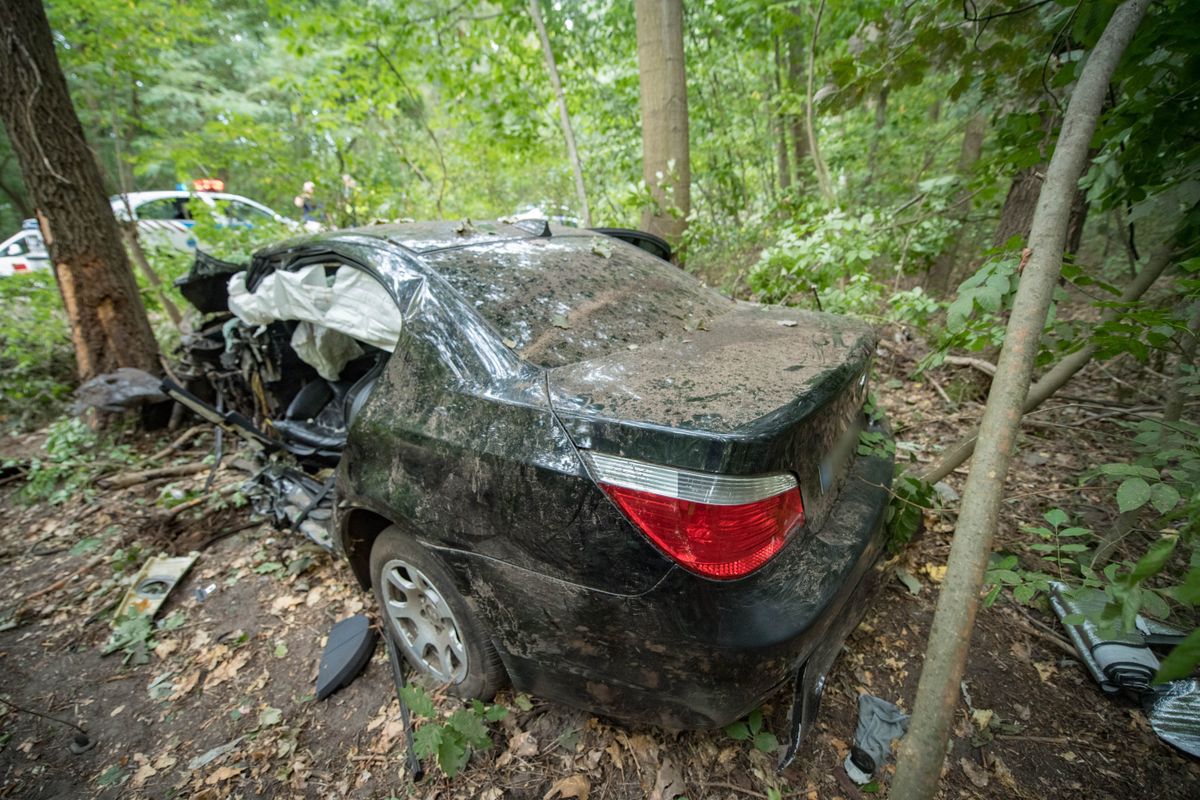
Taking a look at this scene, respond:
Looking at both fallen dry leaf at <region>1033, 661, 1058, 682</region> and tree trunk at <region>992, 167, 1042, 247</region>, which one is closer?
fallen dry leaf at <region>1033, 661, 1058, 682</region>

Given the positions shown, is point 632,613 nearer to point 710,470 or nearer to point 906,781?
point 710,470

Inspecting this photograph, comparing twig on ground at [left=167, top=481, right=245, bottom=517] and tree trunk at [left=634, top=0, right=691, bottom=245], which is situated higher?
tree trunk at [left=634, top=0, right=691, bottom=245]

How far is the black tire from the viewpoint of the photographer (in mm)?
1669

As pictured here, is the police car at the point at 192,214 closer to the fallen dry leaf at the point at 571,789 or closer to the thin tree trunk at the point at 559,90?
the thin tree trunk at the point at 559,90

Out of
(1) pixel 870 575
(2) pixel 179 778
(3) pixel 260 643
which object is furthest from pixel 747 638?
(3) pixel 260 643

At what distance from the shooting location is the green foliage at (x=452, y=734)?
1.58 metres

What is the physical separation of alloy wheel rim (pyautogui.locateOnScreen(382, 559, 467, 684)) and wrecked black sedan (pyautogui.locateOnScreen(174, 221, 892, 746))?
1cm

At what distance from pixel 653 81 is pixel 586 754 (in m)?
5.07

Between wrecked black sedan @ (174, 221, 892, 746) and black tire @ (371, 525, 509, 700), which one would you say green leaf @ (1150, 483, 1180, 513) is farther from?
black tire @ (371, 525, 509, 700)

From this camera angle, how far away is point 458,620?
1.70 meters

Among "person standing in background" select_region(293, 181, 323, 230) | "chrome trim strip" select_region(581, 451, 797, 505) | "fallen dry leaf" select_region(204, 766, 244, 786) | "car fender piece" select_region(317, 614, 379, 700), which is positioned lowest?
"fallen dry leaf" select_region(204, 766, 244, 786)

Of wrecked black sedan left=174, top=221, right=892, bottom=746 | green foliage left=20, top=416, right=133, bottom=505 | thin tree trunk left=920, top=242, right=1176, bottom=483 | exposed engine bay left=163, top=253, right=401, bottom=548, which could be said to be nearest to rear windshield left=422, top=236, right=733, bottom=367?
wrecked black sedan left=174, top=221, right=892, bottom=746

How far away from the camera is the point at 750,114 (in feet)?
21.4

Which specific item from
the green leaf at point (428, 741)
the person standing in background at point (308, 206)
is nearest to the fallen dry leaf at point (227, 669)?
the green leaf at point (428, 741)
